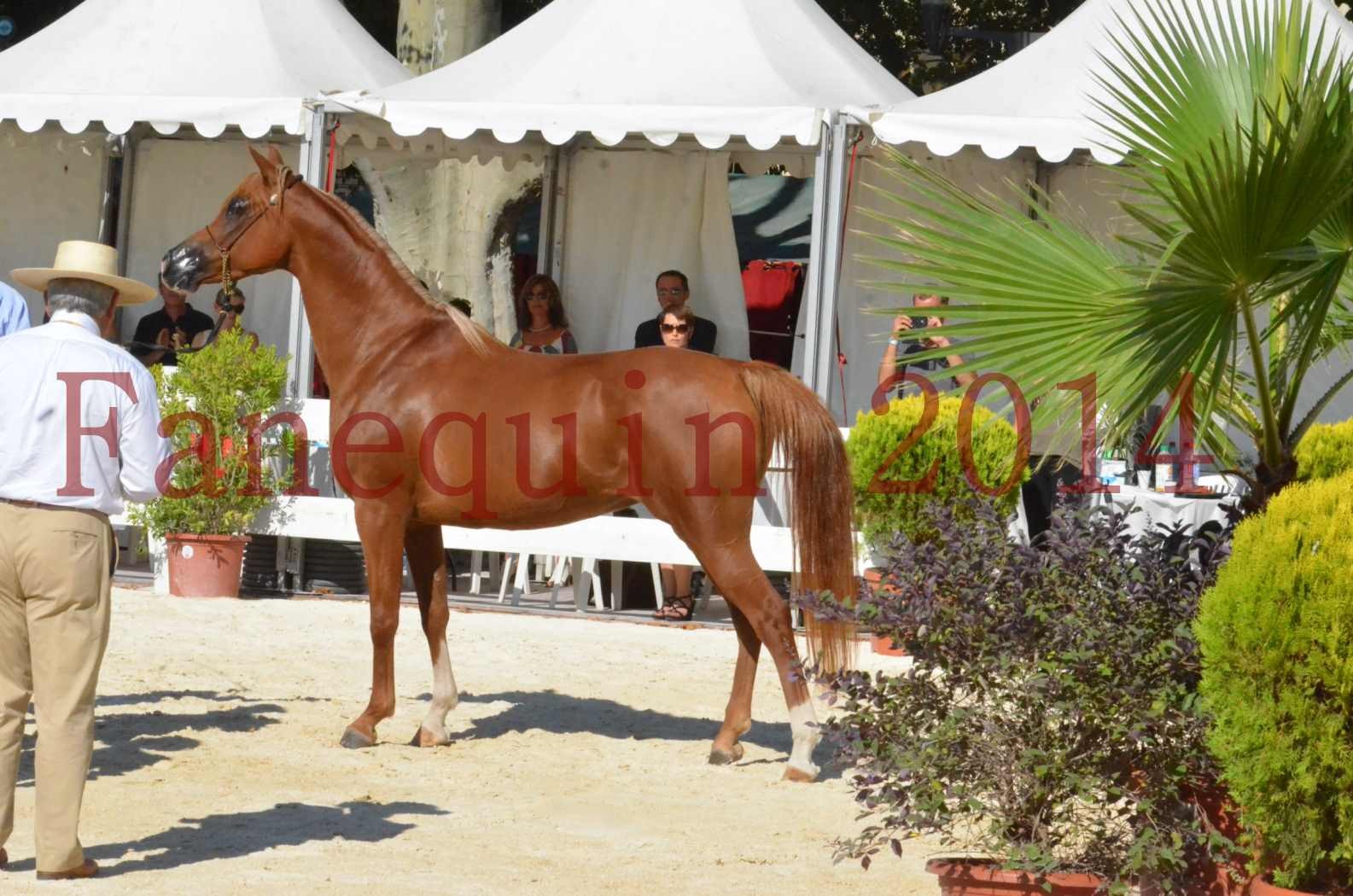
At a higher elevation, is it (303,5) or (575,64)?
(303,5)

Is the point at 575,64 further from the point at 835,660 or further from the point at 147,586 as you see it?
the point at 835,660

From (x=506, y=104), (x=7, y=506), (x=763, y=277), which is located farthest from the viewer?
(x=763, y=277)

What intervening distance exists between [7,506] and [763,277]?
8.55 m

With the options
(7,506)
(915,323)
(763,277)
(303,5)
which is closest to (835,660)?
(7,506)

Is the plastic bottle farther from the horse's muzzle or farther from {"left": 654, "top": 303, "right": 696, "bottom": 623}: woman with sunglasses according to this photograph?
the horse's muzzle

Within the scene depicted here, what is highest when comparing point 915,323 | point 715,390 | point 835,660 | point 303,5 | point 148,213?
point 303,5

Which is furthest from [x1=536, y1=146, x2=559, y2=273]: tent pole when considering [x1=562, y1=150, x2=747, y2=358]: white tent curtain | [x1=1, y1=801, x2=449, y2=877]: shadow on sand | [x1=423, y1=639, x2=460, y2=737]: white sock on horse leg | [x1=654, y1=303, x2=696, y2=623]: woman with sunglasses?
[x1=1, y1=801, x2=449, y2=877]: shadow on sand

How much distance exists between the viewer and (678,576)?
36.7ft

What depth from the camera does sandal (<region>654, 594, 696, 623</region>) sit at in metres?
11.1

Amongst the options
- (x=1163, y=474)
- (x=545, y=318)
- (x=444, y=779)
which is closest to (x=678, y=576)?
(x=545, y=318)

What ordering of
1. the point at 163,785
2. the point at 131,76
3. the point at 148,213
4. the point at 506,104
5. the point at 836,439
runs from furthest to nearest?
the point at 148,213
the point at 131,76
the point at 506,104
the point at 836,439
the point at 163,785

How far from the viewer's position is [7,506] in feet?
16.6

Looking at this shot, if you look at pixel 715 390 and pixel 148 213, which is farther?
pixel 148 213

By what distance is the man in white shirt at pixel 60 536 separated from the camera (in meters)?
5.03
